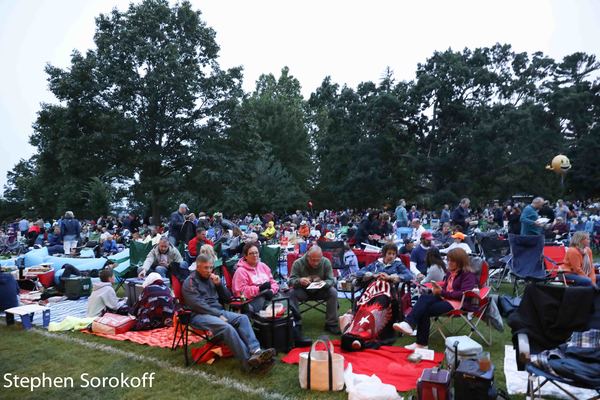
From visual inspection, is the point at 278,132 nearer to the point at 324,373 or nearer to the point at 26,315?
the point at 26,315

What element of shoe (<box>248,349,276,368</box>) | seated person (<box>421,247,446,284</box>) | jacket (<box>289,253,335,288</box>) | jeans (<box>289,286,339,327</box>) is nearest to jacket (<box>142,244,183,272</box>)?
jacket (<box>289,253,335,288</box>)

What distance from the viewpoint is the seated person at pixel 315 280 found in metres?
5.58

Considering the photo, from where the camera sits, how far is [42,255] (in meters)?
9.61

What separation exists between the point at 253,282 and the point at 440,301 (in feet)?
7.36

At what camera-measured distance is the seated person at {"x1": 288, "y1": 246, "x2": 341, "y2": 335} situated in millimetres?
5578

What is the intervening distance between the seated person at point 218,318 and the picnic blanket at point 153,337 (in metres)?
0.87

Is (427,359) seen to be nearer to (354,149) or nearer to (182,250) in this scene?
(182,250)

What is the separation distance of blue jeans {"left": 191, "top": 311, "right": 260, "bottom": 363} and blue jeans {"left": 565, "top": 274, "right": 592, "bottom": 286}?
395cm

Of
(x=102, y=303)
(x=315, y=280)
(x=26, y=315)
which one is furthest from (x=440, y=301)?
(x=26, y=315)

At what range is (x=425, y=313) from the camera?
4.66 metres

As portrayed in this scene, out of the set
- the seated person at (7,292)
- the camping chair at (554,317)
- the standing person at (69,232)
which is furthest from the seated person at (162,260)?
the standing person at (69,232)

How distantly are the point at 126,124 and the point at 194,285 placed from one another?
22.2 meters

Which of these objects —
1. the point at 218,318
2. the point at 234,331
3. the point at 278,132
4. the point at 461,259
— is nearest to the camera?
the point at 234,331

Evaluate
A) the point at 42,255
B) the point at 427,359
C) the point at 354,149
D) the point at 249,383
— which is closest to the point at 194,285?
the point at 249,383
